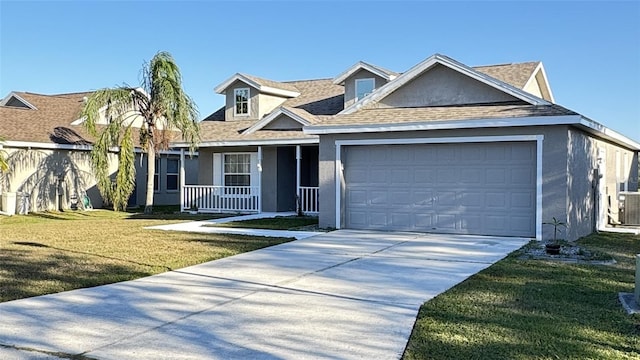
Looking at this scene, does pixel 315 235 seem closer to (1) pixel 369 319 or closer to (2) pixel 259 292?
(2) pixel 259 292

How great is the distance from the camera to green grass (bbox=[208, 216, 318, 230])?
55.1 feet

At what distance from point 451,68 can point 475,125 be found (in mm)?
2435

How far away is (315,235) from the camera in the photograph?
14.8 m

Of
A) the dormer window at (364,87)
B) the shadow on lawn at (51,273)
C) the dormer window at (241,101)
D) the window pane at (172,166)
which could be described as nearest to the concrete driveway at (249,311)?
the shadow on lawn at (51,273)

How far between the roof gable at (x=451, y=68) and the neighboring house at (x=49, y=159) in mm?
13470

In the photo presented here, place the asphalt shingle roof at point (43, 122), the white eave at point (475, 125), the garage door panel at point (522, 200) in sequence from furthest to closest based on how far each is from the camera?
the asphalt shingle roof at point (43, 122)
the garage door panel at point (522, 200)
the white eave at point (475, 125)

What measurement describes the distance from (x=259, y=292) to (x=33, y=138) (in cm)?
1842

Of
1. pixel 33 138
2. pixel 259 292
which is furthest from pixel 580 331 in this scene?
pixel 33 138

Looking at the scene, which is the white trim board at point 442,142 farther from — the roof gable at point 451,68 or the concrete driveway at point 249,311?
the concrete driveway at point 249,311

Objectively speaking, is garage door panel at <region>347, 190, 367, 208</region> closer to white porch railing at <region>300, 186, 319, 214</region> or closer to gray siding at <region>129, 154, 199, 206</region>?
white porch railing at <region>300, 186, 319, 214</region>

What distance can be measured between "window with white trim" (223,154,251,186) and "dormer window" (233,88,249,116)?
227cm

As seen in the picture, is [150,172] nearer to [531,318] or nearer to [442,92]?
[442,92]

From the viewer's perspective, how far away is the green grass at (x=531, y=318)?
551 cm

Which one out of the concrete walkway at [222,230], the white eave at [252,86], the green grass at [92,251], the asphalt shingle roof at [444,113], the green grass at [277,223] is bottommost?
the green grass at [92,251]
